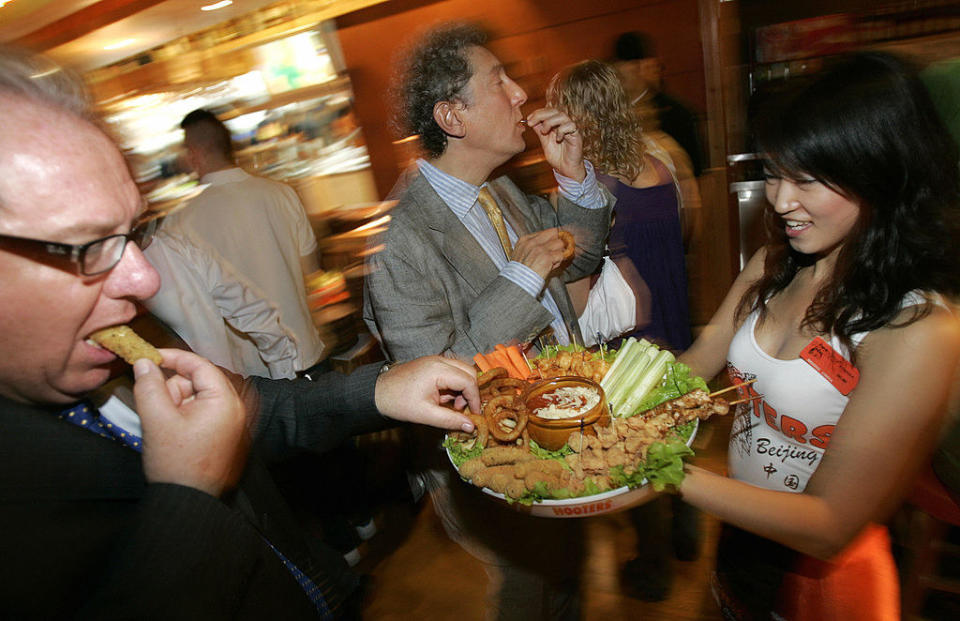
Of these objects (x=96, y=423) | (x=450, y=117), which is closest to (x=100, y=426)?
(x=96, y=423)

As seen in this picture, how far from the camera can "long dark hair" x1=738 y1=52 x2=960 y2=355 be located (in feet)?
5.04

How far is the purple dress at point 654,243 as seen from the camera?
361cm

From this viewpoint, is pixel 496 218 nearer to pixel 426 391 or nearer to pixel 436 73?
pixel 436 73

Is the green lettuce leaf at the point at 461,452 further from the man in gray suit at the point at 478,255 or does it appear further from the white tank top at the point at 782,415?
the white tank top at the point at 782,415

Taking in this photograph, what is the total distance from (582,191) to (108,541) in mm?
2333

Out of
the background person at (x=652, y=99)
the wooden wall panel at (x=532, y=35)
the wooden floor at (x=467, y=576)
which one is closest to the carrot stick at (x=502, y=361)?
the wooden floor at (x=467, y=576)

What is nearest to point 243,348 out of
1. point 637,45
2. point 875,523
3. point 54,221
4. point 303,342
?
point 303,342

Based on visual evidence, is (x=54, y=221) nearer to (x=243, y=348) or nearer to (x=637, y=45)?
(x=243, y=348)

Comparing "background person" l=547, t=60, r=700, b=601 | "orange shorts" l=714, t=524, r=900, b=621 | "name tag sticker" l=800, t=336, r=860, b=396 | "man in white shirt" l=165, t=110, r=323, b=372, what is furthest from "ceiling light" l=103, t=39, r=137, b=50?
"orange shorts" l=714, t=524, r=900, b=621

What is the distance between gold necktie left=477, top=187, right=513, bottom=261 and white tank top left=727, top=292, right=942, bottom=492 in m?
1.09

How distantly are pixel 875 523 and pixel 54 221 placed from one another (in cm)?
221

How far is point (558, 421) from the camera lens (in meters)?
1.68

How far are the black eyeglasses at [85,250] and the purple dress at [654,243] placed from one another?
9.81 ft

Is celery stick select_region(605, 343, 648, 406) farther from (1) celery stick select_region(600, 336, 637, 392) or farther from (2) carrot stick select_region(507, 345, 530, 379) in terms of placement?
(2) carrot stick select_region(507, 345, 530, 379)
